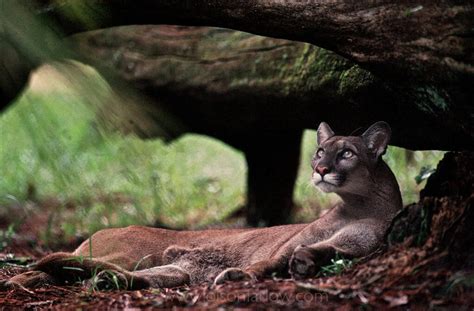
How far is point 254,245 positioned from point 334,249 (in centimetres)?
88

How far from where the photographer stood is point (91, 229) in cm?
762

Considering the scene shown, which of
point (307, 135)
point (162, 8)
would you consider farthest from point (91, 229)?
point (307, 135)

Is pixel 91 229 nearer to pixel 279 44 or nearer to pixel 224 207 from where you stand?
pixel 224 207

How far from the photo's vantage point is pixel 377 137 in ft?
16.2

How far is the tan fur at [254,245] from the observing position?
4570 mm

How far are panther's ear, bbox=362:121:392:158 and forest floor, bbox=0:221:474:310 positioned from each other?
0.98 m

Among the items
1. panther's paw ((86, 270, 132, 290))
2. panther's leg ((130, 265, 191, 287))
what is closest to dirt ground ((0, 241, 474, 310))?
panther's paw ((86, 270, 132, 290))

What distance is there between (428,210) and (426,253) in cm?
27

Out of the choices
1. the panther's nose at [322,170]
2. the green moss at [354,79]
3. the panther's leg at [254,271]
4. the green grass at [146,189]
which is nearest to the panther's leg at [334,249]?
the panther's leg at [254,271]

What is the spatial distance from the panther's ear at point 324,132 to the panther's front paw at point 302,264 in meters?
1.02

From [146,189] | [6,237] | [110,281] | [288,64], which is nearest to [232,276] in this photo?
[110,281]

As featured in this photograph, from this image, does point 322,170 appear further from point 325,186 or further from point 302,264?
point 302,264

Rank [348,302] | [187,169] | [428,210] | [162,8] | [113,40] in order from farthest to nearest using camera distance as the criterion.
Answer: [187,169], [113,40], [162,8], [428,210], [348,302]

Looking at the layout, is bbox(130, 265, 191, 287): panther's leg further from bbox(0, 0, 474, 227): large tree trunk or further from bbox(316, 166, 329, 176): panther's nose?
bbox(316, 166, 329, 176): panther's nose
